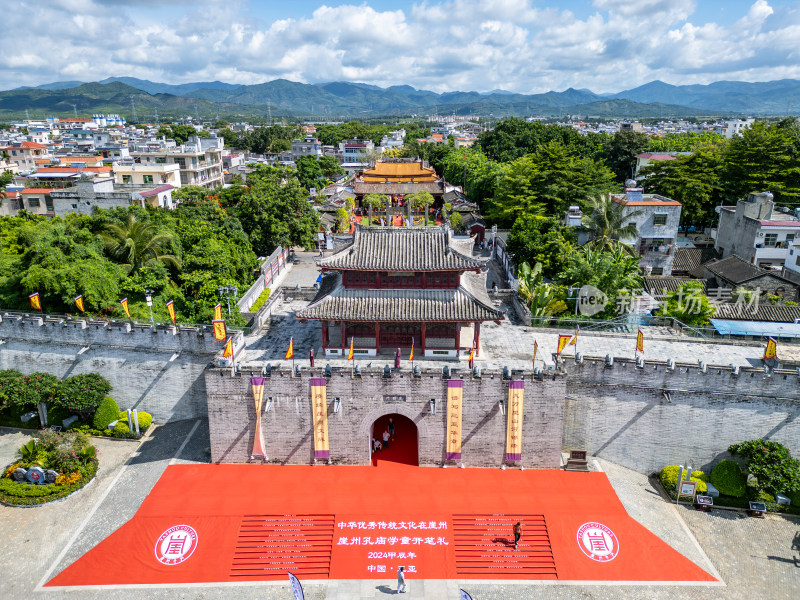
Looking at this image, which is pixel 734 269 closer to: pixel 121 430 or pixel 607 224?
pixel 607 224

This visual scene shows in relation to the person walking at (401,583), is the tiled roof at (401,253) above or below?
above

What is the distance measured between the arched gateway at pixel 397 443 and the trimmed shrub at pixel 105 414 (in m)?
13.3

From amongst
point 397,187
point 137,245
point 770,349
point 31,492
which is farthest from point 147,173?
point 770,349

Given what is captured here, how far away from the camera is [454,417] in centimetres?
2312

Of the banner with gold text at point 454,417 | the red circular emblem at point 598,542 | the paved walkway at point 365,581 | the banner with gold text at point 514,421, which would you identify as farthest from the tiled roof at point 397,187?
the red circular emblem at point 598,542

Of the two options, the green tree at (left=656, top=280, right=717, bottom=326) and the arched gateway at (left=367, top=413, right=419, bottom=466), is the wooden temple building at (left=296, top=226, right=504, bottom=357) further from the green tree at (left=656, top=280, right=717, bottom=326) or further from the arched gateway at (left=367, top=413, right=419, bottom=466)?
the green tree at (left=656, top=280, right=717, bottom=326)

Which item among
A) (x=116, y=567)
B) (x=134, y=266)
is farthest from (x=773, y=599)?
(x=134, y=266)

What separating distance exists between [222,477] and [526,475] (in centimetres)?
1325

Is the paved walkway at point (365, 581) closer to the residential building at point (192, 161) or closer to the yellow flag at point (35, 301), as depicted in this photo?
the yellow flag at point (35, 301)

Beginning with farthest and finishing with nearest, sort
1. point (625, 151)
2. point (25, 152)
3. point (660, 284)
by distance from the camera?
point (25, 152) < point (625, 151) < point (660, 284)

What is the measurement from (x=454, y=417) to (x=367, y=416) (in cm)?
380

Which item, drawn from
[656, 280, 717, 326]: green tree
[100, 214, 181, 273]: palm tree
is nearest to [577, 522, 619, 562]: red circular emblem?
[656, 280, 717, 326]: green tree

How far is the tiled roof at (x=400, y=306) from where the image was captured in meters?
24.1

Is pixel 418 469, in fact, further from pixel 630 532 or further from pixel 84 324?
pixel 84 324
